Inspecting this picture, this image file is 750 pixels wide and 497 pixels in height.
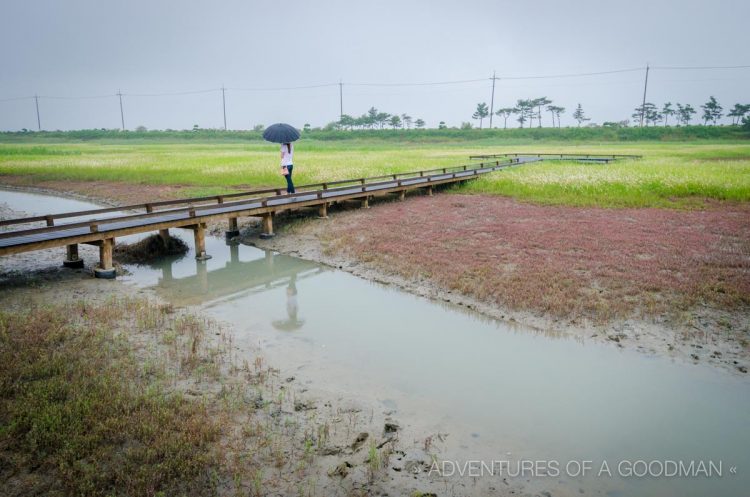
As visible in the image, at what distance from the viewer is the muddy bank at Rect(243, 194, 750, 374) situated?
9.61 m

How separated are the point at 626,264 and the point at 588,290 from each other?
2.34m

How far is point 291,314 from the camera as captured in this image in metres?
11.1

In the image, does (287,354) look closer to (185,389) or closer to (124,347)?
(185,389)

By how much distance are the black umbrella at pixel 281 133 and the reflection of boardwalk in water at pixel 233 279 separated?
173 inches

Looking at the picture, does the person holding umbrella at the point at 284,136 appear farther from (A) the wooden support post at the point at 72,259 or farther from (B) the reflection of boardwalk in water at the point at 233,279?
(A) the wooden support post at the point at 72,259

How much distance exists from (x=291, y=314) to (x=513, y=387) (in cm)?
535

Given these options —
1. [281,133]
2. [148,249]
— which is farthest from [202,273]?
[281,133]

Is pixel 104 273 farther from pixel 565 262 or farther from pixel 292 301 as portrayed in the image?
pixel 565 262

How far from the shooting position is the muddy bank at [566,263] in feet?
31.5

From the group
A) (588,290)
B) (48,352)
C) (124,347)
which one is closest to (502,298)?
(588,290)

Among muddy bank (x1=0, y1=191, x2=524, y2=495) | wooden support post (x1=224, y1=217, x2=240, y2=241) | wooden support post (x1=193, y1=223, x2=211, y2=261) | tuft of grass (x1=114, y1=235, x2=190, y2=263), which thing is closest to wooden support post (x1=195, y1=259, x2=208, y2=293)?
wooden support post (x1=193, y1=223, x2=211, y2=261)

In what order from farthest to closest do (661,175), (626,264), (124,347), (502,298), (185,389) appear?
(661,175), (626,264), (502,298), (124,347), (185,389)

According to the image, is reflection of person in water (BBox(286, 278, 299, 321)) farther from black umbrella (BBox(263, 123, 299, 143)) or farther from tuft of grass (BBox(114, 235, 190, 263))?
black umbrella (BBox(263, 123, 299, 143))

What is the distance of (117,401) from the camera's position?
246 inches
